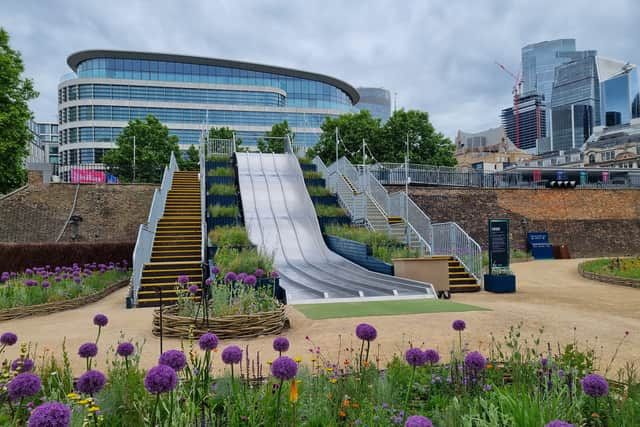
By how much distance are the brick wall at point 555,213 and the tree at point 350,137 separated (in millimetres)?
13575

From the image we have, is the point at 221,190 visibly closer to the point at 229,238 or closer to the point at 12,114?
the point at 229,238

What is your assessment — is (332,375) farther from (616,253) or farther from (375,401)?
(616,253)

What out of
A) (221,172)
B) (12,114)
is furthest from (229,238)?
(12,114)

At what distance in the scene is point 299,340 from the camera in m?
6.93

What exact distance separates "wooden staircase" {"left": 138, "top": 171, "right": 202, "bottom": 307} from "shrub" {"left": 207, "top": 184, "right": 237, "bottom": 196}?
2.32 feet

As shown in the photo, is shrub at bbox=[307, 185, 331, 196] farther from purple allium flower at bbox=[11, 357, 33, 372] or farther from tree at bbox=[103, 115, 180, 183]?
tree at bbox=[103, 115, 180, 183]

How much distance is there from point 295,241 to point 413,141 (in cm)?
2313

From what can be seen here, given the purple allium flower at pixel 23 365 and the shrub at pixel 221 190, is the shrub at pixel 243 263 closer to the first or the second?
the purple allium flower at pixel 23 365

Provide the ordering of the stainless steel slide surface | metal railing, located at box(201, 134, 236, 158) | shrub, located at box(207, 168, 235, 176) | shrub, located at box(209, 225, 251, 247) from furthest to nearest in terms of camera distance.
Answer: metal railing, located at box(201, 134, 236, 158) → shrub, located at box(207, 168, 235, 176) → shrub, located at box(209, 225, 251, 247) → the stainless steel slide surface

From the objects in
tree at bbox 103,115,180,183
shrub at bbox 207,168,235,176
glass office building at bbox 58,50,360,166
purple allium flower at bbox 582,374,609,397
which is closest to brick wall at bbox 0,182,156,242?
shrub at bbox 207,168,235,176

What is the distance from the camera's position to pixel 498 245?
13.5 m

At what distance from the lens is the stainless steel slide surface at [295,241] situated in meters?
11.8

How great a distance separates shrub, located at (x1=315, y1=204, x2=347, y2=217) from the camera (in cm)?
1992

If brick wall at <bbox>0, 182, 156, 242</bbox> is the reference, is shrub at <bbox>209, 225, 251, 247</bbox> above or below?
below
